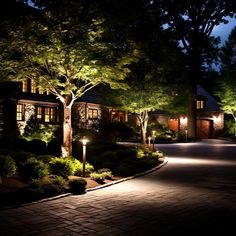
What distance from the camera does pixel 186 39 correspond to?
4034cm

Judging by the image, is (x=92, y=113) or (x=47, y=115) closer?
(x=47, y=115)

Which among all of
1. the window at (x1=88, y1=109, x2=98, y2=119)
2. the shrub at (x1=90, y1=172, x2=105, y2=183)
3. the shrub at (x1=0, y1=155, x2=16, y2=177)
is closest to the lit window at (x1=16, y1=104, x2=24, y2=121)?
the window at (x1=88, y1=109, x2=98, y2=119)

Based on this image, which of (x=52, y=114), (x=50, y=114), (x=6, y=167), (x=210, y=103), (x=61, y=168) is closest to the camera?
(x=6, y=167)

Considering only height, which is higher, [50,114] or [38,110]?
[38,110]

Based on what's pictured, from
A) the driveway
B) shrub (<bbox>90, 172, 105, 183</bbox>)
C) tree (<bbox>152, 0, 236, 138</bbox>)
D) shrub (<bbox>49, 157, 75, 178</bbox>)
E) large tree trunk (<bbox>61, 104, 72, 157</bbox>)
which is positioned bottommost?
the driveway

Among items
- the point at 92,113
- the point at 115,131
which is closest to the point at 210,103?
the point at 115,131

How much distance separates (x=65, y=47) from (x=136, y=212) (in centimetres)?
742

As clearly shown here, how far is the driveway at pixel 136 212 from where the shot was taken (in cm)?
687

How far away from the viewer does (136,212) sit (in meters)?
8.23

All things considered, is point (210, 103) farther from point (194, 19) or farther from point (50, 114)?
point (50, 114)

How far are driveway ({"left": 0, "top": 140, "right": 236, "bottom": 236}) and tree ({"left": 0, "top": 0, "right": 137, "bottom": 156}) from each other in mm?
4910

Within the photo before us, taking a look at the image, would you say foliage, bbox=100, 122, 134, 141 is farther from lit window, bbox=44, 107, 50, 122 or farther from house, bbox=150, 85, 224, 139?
house, bbox=150, 85, 224, 139

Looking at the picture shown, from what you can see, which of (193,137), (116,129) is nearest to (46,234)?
(116,129)

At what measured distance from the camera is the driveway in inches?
270
